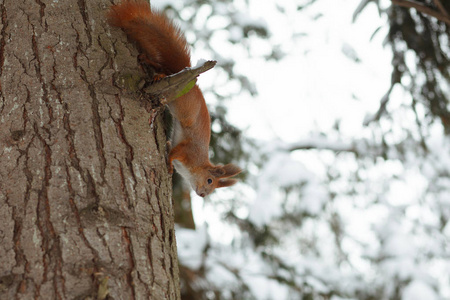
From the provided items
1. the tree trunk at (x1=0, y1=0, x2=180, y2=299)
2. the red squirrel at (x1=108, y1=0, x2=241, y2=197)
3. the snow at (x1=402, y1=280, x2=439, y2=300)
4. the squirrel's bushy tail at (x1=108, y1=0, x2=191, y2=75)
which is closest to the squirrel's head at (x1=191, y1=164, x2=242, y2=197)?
the red squirrel at (x1=108, y1=0, x2=241, y2=197)

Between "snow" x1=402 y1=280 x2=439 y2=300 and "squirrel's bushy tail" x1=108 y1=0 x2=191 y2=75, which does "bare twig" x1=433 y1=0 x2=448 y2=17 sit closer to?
"squirrel's bushy tail" x1=108 y1=0 x2=191 y2=75

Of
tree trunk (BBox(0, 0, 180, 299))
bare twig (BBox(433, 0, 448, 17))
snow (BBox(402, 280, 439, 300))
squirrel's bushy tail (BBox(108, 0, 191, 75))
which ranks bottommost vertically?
snow (BBox(402, 280, 439, 300))

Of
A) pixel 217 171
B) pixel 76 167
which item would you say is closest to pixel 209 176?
pixel 217 171

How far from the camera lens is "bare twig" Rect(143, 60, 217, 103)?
1461 mm

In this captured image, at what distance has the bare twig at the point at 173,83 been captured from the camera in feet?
4.79

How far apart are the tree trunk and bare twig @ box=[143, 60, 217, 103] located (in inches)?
3.0

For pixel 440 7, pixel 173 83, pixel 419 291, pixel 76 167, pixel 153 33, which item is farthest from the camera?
pixel 419 291

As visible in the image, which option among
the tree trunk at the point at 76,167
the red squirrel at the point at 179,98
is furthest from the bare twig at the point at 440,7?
the tree trunk at the point at 76,167

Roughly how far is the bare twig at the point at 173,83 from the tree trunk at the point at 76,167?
8cm

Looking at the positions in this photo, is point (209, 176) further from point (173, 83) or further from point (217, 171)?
point (173, 83)

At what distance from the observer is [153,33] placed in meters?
1.77

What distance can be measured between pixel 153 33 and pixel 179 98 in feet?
2.19

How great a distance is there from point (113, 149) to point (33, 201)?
0.85 ft

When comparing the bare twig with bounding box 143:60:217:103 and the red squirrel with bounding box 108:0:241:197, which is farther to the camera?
the red squirrel with bounding box 108:0:241:197
